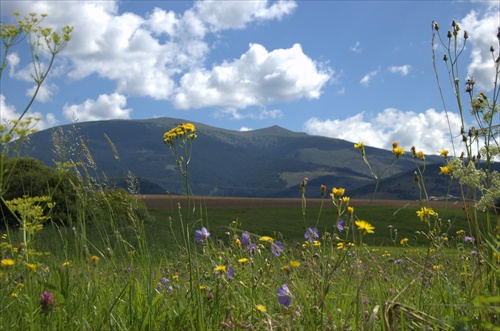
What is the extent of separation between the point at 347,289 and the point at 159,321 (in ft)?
5.03

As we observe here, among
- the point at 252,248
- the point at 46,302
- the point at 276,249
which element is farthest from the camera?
the point at 252,248

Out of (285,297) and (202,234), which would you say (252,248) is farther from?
(285,297)

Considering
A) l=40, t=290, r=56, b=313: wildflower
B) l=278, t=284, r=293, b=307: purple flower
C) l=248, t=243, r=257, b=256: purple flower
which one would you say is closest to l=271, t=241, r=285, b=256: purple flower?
l=278, t=284, r=293, b=307: purple flower

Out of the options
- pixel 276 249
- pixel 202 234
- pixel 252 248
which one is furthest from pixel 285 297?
pixel 252 248

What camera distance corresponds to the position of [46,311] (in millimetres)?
2066

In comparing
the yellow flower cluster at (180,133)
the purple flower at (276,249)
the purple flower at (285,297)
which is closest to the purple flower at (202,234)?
the purple flower at (276,249)

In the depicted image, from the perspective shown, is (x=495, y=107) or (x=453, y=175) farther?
(x=495, y=107)

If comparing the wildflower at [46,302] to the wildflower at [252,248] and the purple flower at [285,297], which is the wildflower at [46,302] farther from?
the wildflower at [252,248]

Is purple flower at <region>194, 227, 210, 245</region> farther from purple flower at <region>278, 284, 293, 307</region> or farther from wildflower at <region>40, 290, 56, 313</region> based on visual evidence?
wildflower at <region>40, 290, 56, 313</region>

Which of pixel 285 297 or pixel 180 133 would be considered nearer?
pixel 285 297

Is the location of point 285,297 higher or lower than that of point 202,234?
lower

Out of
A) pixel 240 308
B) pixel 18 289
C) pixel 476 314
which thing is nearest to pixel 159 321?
pixel 240 308

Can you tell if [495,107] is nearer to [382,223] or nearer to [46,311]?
[46,311]

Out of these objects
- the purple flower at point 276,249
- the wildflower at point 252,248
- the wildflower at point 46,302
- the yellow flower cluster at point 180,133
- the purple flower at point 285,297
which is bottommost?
the purple flower at point 285,297
